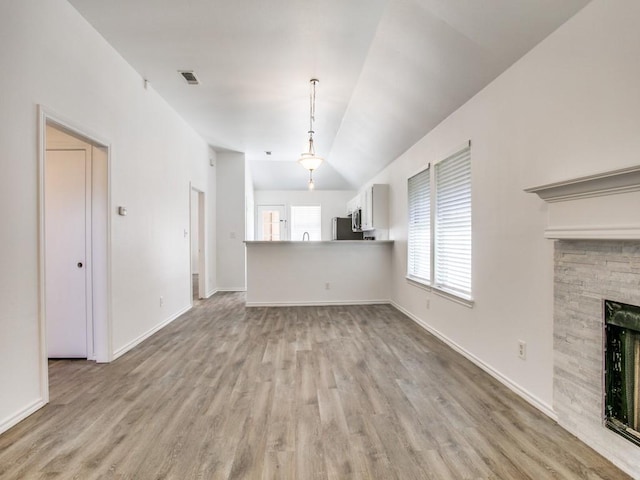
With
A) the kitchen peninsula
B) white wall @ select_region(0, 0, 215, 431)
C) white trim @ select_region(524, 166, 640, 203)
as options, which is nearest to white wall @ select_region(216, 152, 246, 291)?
the kitchen peninsula

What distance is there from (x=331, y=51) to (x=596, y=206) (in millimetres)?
2582

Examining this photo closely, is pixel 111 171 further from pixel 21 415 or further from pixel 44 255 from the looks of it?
pixel 21 415

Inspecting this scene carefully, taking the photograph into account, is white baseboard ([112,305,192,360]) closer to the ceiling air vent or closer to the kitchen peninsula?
the kitchen peninsula

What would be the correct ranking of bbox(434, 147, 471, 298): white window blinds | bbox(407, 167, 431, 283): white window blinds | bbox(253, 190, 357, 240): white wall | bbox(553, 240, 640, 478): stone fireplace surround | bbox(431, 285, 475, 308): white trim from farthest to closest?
bbox(253, 190, 357, 240): white wall → bbox(407, 167, 431, 283): white window blinds → bbox(434, 147, 471, 298): white window blinds → bbox(431, 285, 475, 308): white trim → bbox(553, 240, 640, 478): stone fireplace surround

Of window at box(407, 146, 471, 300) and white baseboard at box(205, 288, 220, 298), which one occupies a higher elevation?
window at box(407, 146, 471, 300)

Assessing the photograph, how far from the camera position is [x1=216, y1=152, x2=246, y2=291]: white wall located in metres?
7.05

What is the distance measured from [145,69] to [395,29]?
2.64 m

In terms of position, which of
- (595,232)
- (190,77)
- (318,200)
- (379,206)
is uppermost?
(190,77)

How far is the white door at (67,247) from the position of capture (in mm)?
3094

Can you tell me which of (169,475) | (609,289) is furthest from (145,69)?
(609,289)

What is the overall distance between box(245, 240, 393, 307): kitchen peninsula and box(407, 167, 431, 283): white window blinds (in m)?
0.85

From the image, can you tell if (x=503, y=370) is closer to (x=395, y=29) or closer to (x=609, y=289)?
(x=609, y=289)

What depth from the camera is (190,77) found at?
3666 millimetres

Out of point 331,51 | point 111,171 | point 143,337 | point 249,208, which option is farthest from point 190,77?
point 249,208
